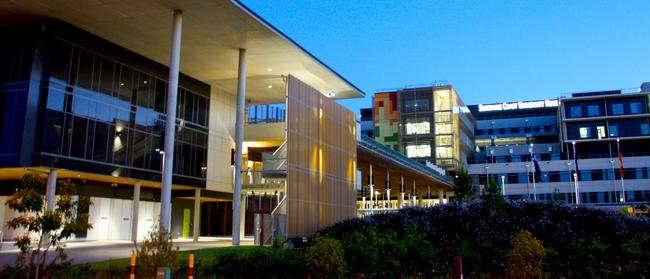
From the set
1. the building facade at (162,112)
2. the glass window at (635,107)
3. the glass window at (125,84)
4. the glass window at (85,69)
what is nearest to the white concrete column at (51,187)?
the building facade at (162,112)

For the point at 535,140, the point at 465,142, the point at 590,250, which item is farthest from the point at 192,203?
the point at 535,140

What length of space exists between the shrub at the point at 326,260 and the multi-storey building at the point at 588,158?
8459 cm

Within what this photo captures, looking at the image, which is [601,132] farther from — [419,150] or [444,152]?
[419,150]

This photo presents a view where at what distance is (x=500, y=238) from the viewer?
2445 centimetres

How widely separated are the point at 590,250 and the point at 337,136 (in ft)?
83.7

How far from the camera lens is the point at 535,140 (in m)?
119

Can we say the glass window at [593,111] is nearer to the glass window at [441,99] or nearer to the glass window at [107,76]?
the glass window at [441,99]

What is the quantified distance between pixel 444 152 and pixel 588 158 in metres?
27.2

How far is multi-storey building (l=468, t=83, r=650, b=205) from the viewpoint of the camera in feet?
318

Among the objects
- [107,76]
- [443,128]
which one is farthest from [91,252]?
[443,128]

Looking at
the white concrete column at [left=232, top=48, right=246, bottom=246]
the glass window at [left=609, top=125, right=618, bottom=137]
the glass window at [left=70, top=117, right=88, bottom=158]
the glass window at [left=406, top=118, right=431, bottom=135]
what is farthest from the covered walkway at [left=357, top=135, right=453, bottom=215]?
the glass window at [left=609, top=125, right=618, bottom=137]

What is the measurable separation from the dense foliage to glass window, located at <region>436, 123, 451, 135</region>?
65766 mm

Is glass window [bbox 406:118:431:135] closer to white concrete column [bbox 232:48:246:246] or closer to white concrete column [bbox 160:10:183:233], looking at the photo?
white concrete column [bbox 232:48:246:246]

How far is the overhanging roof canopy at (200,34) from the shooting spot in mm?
30547
